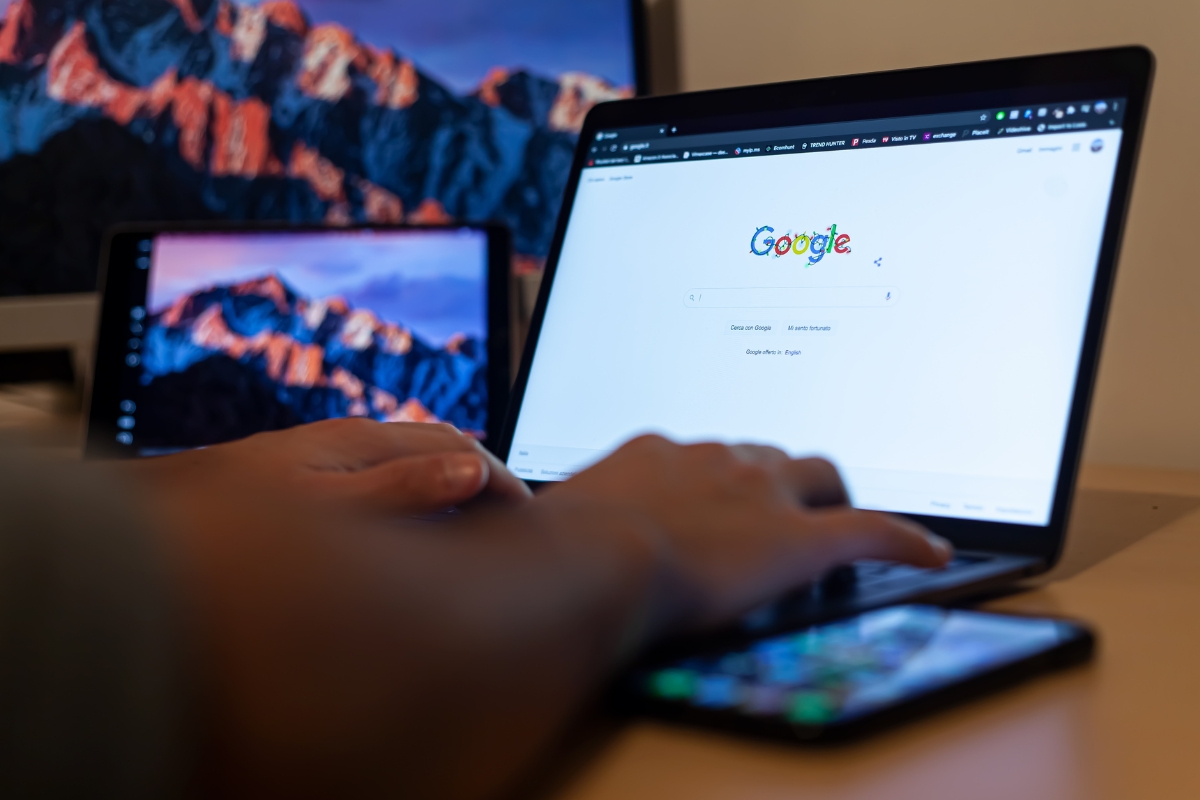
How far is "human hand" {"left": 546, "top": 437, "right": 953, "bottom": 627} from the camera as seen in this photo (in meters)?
0.36

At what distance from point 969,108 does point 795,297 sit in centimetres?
A: 15

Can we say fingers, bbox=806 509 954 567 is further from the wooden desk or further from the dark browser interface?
the dark browser interface

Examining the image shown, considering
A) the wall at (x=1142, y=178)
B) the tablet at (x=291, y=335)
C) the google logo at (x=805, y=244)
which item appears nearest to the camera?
the google logo at (x=805, y=244)

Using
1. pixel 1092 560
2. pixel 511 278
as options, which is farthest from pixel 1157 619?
pixel 511 278

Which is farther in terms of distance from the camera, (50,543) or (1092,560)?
(1092,560)

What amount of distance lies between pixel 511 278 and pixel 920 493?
572mm

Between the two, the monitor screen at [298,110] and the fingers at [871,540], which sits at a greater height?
the monitor screen at [298,110]

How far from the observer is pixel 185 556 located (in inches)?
8.1

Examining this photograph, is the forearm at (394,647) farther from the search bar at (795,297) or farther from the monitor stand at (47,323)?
the monitor stand at (47,323)

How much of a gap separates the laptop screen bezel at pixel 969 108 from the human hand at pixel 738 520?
0.30 feet

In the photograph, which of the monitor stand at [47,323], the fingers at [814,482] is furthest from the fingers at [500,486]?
the monitor stand at [47,323]

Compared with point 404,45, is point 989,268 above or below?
below

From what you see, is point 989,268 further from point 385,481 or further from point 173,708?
point 173,708

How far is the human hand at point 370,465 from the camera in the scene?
43cm
